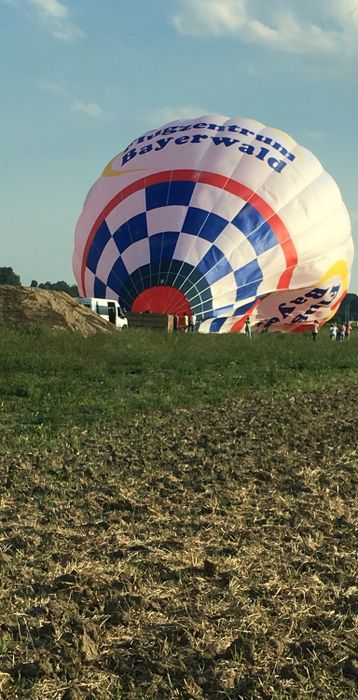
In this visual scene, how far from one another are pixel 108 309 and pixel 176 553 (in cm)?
2311

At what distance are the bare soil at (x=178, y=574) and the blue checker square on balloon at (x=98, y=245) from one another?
17338 millimetres

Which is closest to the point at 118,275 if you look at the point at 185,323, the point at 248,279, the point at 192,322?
the point at 185,323

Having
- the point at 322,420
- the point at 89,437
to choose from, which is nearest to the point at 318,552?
the point at 89,437

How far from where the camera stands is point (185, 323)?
913 inches

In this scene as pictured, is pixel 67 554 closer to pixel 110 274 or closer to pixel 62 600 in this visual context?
pixel 62 600

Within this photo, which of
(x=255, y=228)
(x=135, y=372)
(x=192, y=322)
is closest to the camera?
(x=135, y=372)

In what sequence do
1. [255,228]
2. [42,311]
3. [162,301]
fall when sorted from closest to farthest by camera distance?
[42,311]
[255,228]
[162,301]

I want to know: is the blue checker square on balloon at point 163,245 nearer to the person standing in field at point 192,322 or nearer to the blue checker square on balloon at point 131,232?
the blue checker square on balloon at point 131,232

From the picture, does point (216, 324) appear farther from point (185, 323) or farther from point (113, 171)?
point (113, 171)

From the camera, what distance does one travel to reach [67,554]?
4.33 m

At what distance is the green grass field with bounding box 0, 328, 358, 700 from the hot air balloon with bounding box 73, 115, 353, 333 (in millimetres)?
12803

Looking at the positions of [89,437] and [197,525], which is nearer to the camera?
[197,525]

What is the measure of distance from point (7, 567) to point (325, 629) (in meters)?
1.80

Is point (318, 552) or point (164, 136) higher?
point (164, 136)
